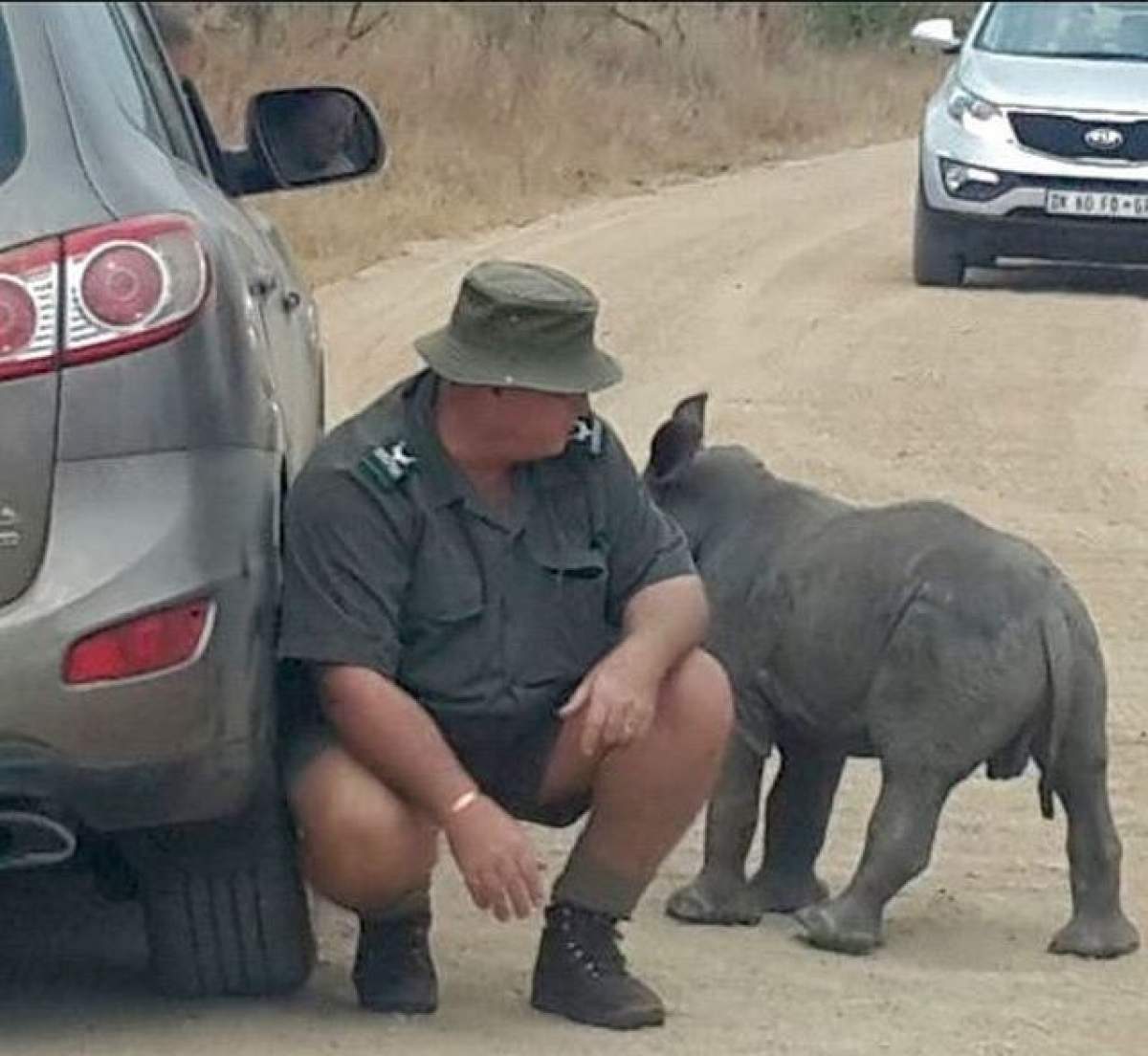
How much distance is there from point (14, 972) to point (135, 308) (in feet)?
4.67

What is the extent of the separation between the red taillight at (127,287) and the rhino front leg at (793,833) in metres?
1.96

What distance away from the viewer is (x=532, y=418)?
19.1 ft

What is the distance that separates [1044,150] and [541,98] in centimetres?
650

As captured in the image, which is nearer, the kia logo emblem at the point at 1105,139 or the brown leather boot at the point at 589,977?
the brown leather boot at the point at 589,977

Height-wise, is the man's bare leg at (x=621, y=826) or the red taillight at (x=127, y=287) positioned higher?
the red taillight at (x=127, y=287)

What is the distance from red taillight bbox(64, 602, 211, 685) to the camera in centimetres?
531

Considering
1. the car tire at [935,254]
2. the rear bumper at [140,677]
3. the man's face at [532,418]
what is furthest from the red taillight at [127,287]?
the car tire at [935,254]

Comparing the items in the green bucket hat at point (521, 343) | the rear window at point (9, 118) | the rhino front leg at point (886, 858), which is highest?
the rear window at point (9, 118)

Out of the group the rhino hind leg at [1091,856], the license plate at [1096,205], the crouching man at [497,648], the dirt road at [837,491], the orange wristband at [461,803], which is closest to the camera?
the orange wristband at [461,803]

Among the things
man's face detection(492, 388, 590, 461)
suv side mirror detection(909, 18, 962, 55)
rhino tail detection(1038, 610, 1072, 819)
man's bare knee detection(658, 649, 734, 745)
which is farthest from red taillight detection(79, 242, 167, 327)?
suv side mirror detection(909, 18, 962, 55)

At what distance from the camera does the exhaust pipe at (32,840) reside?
5395 mm

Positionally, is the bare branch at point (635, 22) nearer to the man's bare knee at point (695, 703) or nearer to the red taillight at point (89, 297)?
the man's bare knee at point (695, 703)

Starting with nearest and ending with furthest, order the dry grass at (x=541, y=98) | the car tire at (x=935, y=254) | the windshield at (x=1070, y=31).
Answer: the car tire at (x=935, y=254)
the windshield at (x=1070, y=31)
the dry grass at (x=541, y=98)

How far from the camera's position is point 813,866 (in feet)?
23.2
